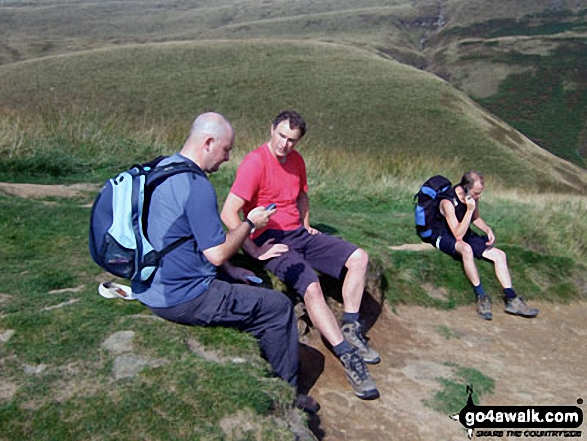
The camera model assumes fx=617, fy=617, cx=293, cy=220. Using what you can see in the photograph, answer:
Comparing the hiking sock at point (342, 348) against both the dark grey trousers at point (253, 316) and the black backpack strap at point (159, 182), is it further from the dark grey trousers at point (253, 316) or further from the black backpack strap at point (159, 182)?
the black backpack strap at point (159, 182)

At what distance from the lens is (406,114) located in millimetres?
41062

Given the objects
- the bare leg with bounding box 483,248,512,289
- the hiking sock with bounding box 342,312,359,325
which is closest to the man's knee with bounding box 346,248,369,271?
the hiking sock with bounding box 342,312,359,325

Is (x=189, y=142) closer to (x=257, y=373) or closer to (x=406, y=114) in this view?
(x=257, y=373)

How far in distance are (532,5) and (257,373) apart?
138 m

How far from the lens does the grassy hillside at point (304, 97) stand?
3650cm

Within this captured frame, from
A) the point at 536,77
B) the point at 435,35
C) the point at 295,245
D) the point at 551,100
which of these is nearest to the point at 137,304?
the point at 295,245

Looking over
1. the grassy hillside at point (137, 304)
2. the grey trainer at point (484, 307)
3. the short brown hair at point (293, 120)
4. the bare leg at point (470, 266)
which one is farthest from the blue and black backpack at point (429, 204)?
the short brown hair at point (293, 120)

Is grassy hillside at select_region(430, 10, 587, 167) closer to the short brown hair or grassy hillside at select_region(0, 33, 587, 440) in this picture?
→ grassy hillside at select_region(0, 33, 587, 440)

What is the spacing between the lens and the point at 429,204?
856 centimetres

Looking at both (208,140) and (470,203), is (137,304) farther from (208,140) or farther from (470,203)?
(470,203)

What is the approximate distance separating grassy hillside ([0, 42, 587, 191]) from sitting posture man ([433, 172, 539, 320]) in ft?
78.0

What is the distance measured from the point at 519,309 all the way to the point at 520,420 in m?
2.65

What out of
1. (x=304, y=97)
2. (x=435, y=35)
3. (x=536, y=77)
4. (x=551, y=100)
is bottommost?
(x=551, y=100)

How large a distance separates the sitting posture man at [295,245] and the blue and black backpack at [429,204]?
2.67 meters
